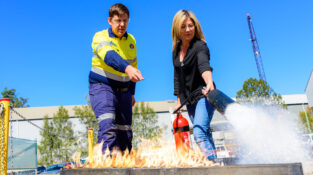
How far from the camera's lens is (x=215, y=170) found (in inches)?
62.2

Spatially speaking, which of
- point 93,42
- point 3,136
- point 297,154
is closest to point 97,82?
point 93,42

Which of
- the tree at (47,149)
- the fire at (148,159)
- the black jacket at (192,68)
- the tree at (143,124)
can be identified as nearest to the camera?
the fire at (148,159)

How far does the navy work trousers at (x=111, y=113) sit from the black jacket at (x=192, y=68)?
0.71m

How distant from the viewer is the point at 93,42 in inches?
125

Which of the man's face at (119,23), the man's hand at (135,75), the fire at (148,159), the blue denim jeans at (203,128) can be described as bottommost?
the fire at (148,159)

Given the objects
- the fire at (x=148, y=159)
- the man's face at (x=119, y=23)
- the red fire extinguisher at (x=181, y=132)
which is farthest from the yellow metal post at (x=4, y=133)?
the red fire extinguisher at (x=181, y=132)

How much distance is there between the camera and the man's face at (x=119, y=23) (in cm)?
321

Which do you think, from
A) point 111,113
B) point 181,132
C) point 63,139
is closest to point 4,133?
point 111,113

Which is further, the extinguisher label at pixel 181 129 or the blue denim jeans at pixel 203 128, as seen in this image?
the extinguisher label at pixel 181 129

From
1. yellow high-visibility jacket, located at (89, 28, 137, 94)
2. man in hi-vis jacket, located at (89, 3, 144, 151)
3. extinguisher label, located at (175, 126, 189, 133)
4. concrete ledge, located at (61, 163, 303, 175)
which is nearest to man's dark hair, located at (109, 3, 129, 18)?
man in hi-vis jacket, located at (89, 3, 144, 151)

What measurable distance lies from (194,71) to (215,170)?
1.60 metres

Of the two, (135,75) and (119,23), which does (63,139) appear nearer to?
(119,23)

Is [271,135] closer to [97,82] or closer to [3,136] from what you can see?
[97,82]

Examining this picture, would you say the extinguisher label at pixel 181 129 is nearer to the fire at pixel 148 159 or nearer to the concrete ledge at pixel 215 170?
the fire at pixel 148 159
